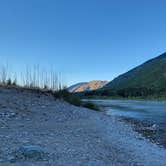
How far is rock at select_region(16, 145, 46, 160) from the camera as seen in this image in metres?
8.37

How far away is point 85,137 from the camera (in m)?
12.3

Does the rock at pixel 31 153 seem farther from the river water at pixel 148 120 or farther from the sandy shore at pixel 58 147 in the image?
the river water at pixel 148 120

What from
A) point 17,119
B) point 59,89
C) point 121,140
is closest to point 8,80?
point 59,89

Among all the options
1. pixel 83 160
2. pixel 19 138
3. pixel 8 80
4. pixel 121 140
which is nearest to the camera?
pixel 83 160

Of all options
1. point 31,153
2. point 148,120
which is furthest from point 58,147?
point 148,120

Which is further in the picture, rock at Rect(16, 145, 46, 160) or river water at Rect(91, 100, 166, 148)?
river water at Rect(91, 100, 166, 148)

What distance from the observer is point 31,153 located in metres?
8.56

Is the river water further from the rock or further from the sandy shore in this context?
the rock

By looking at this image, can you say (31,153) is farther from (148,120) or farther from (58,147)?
(148,120)

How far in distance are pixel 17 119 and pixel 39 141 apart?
4339 millimetres

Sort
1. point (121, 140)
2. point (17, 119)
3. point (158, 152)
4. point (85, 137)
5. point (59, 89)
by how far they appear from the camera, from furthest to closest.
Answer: point (59, 89) → point (17, 119) → point (121, 140) → point (85, 137) → point (158, 152)

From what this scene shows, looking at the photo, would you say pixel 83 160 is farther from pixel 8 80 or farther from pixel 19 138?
pixel 8 80

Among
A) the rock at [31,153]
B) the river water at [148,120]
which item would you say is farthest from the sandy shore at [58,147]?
the river water at [148,120]

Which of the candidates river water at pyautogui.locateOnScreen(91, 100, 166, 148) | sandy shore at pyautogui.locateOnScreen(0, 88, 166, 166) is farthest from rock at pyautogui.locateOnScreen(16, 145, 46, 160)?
river water at pyautogui.locateOnScreen(91, 100, 166, 148)
